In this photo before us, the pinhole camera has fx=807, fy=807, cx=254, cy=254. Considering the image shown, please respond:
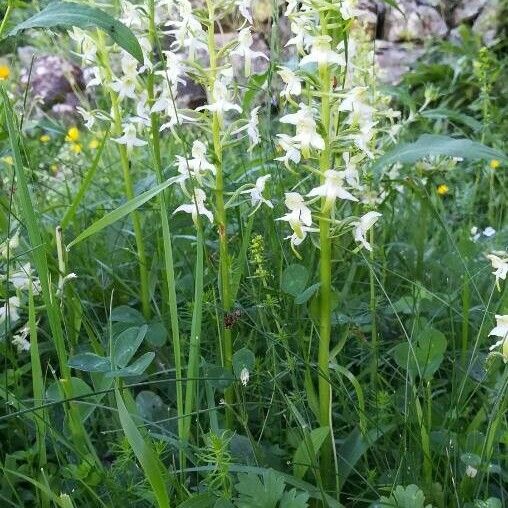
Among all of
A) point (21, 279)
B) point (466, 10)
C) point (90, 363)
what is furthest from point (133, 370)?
point (466, 10)

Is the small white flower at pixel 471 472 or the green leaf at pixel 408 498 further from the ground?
the green leaf at pixel 408 498

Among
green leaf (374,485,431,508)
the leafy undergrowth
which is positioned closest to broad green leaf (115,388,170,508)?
the leafy undergrowth

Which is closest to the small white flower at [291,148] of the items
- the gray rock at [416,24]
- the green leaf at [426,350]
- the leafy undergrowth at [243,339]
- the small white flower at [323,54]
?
the leafy undergrowth at [243,339]

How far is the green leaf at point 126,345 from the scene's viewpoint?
1117mm

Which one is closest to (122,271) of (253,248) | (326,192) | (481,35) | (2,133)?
(2,133)

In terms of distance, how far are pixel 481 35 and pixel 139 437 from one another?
A: 160 inches

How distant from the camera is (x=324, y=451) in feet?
3.86

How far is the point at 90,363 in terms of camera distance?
3.58ft

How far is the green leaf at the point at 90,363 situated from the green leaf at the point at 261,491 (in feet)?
0.84

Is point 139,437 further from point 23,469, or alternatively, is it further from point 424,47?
point 424,47

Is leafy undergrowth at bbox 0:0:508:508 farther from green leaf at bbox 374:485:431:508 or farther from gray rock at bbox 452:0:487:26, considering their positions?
gray rock at bbox 452:0:487:26

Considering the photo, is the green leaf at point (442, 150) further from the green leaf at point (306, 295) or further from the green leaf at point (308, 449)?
the green leaf at point (308, 449)

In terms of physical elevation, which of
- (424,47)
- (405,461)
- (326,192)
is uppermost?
(326,192)

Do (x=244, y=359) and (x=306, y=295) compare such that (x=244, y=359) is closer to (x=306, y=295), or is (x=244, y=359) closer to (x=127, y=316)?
(x=306, y=295)
